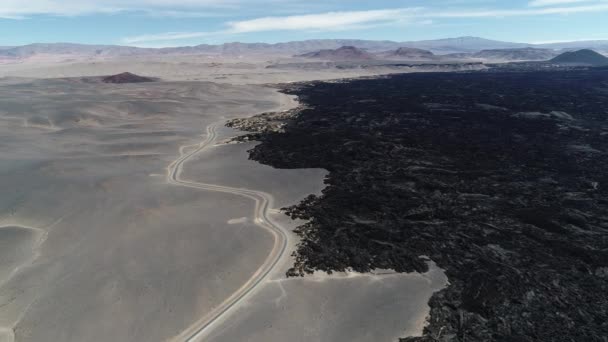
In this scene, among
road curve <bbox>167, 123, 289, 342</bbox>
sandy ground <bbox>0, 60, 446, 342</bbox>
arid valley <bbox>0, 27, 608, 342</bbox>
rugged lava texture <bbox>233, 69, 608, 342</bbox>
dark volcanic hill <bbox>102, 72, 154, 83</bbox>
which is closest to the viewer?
road curve <bbox>167, 123, 289, 342</bbox>

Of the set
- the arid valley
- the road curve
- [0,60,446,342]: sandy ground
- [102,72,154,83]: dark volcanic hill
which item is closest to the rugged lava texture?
the arid valley

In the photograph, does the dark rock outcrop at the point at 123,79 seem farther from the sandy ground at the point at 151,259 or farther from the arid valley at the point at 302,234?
the sandy ground at the point at 151,259

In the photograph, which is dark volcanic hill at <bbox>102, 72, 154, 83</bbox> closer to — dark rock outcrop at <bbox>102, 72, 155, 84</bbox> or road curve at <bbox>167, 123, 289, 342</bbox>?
dark rock outcrop at <bbox>102, 72, 155, 84</bbox>

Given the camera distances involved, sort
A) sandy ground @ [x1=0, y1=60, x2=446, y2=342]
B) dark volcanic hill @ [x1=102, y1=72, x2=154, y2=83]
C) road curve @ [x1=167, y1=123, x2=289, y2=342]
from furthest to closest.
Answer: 1. dark volcanic hill @ [x1=102, y1=72, x2=154, y2=83]
2. sandy ground @ [x1=0, y1=60, x2=446, y2=342]
3. road curve @ [x1=167, y1=123, x2=289, y2=342]

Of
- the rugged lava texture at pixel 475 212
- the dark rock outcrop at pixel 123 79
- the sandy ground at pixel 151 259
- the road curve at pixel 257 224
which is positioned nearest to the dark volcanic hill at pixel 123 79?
the dark rock outcrop at pixel 123 79

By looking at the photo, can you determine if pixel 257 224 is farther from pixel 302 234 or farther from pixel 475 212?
pixel 475 212

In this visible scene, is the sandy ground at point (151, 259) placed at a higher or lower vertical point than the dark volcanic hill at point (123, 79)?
lower
